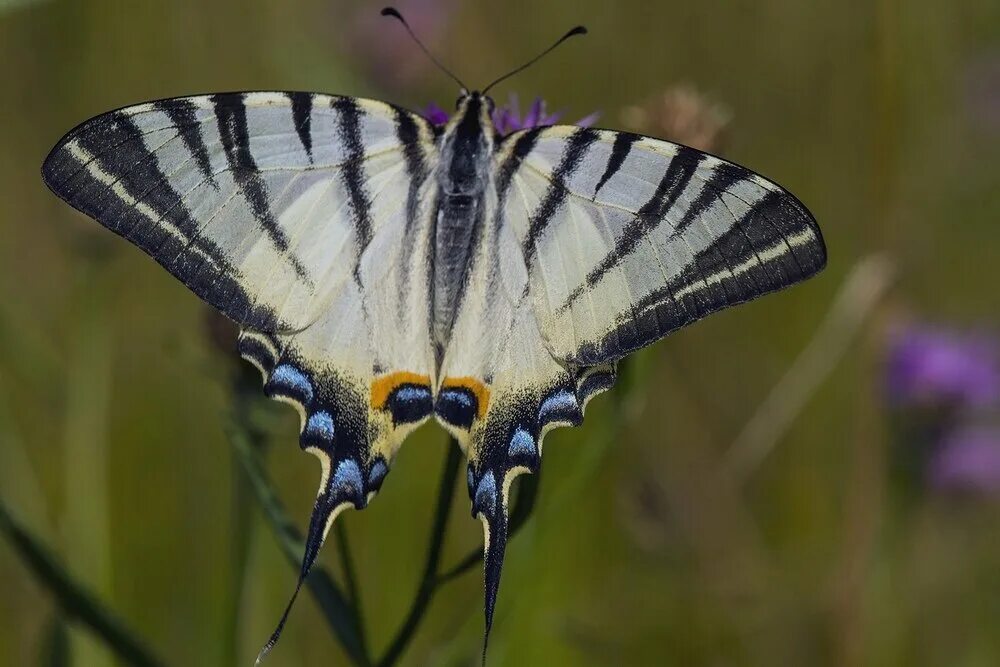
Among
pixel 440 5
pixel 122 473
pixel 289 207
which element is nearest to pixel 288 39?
pixel 440 5

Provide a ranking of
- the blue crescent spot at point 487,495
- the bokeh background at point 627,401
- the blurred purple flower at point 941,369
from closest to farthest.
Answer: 1. the blue crescent spot at point 487,495
2. the bokeh background at point 627,401
3. the blurred purple flower at point 941,369

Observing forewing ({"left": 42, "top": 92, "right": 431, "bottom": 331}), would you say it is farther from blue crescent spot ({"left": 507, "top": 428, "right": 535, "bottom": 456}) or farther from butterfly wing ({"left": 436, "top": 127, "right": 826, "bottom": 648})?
blue crescent spot ({"left": 507, "top": 428, "right": 535, "bottom": 456})

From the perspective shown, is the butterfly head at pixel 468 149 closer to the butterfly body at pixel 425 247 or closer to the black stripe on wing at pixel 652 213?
the butterfly body at pixel 425 247

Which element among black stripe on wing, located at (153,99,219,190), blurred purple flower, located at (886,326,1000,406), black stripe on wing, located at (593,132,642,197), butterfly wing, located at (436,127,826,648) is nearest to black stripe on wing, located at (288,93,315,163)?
black stripe on wing, located at (153,99,219,190)

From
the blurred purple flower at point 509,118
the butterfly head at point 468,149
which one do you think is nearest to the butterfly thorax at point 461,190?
the butterfly head at point 468,149

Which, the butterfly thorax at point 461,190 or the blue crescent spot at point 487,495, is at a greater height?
the butterfly thorax at point 461,190

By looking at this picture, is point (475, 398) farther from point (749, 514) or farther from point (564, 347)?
point (749, 514)

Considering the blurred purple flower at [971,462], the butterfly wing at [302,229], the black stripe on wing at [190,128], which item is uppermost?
the black stripe on wing at [190,128]

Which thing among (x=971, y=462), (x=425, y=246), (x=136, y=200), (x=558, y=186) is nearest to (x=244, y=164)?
(x=136, y=200)
